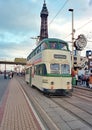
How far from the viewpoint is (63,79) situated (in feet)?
68.9

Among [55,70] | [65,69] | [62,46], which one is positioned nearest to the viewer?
[55,70]

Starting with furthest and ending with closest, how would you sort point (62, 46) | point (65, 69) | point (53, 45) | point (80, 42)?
1. point (80, 42)
2. point (62, 46)
3. point (53, 45)
4. point (65, 69)

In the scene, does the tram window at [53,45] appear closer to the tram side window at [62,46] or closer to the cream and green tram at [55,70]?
the cream and green tram at [55,70]

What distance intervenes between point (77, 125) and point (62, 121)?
941mm

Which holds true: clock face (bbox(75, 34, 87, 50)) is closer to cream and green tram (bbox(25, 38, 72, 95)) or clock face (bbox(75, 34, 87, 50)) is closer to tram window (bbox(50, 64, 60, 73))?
cream and green tram (bbox(25, 38, 72, 95))

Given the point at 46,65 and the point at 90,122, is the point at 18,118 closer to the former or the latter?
the point at 90,122

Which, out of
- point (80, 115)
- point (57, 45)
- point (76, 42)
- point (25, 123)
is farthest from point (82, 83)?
point (25, 123)

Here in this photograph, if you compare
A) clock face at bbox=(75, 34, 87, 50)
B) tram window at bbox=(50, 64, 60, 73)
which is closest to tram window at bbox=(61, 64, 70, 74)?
tram window at bbox=(50, 64, 60, 73)

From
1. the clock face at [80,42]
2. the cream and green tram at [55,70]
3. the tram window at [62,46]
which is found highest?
the clock face at [80,42]

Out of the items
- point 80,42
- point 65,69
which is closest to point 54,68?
point 65,69

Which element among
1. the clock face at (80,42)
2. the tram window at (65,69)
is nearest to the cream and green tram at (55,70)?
the tram window at (65,69)

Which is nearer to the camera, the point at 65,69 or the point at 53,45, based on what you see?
the point at 65,69

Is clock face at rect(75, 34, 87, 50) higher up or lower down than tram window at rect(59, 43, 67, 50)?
higher up

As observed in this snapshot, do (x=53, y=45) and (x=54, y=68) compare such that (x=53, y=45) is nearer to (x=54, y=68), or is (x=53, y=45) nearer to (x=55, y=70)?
(x=54, y=68)
